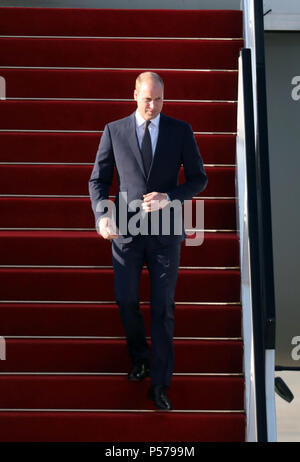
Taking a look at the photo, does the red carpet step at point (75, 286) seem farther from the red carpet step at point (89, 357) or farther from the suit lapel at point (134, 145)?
the suit lapel at point (134, 145)

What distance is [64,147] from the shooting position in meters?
5.07

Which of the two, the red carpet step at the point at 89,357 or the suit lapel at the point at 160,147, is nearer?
the suit lapel at the point at 160,147

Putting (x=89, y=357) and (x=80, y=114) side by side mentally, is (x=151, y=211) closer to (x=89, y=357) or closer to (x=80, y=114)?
(x=89, y=357)

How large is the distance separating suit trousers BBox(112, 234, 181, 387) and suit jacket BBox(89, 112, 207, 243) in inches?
2.6

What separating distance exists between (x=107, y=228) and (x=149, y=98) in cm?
57

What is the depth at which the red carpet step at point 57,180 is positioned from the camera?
4.92m

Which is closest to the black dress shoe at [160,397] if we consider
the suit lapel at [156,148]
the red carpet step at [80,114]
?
the suit lapel at [156,148]

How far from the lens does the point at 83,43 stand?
5.52 metres

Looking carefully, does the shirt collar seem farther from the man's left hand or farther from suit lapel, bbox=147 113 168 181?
the man's left hand

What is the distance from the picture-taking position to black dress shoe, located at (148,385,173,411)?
3.93 meters

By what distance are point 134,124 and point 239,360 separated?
1.23 meters

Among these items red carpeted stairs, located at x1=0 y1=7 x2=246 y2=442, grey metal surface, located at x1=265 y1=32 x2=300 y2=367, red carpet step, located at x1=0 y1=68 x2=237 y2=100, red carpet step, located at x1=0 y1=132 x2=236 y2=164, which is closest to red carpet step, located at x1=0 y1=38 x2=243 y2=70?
red carpeted stairs, located at x1=0 y1=7 x2=246 y2=442

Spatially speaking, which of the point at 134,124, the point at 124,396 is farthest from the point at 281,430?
the point at 134,124
